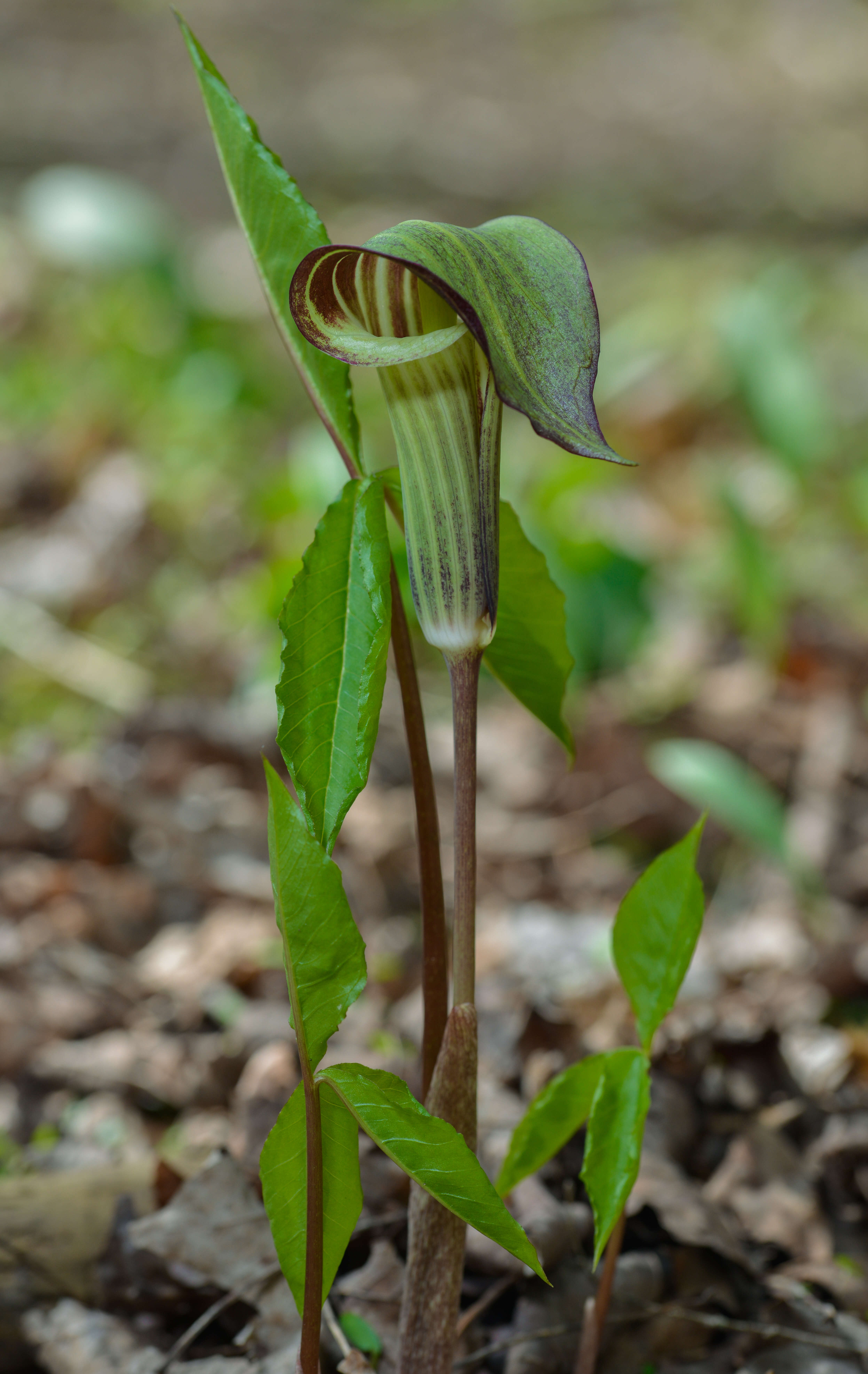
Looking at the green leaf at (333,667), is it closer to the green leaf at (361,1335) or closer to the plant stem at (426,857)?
the plant stem at (426,857)

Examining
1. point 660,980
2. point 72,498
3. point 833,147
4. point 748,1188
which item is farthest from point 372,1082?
point 833,147

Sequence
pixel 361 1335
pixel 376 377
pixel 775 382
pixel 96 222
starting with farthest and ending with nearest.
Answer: pixel 376 377, pixel 96 222, pixel 775 382, pixel 361 1335

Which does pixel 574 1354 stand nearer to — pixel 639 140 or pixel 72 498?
pixel 72 498

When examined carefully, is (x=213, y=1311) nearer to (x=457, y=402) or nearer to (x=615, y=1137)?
(x=615, y=1137)

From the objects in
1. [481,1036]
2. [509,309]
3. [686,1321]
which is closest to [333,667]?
[509,309]

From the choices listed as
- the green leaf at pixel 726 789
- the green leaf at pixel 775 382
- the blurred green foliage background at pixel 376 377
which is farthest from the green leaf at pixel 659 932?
the green leaf at pixel 775 382

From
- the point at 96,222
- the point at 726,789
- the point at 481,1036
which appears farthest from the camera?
the point at 96,222

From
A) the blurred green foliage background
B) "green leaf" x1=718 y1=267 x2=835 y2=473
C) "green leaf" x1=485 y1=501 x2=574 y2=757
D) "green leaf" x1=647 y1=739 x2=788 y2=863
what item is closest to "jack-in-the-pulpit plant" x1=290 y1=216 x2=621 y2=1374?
"green leaf" x1=485 y1=501 x2=574 y2=757
